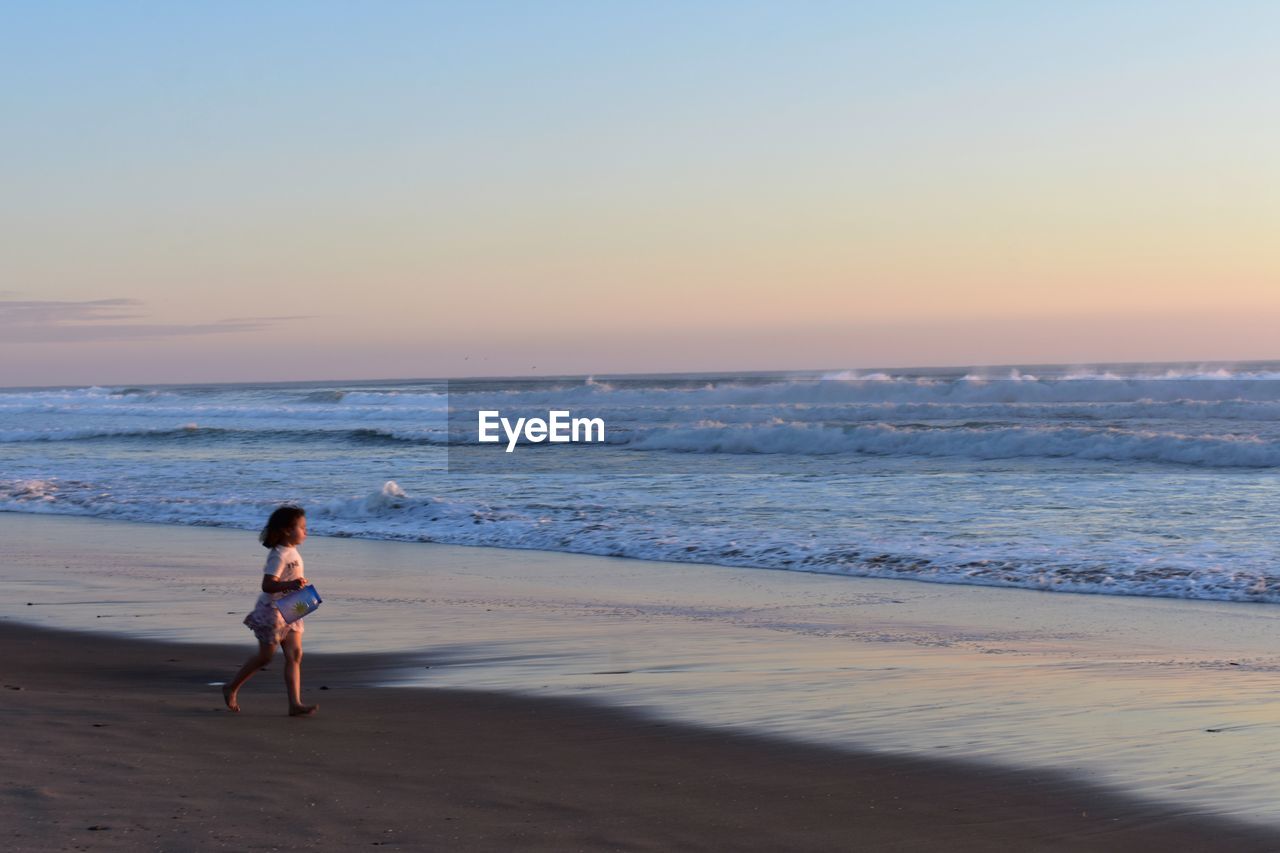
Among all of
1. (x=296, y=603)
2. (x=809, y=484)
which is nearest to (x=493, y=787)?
(x=296, y=603)

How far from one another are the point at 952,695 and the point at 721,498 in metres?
11.9

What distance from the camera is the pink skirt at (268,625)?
644 centimetres

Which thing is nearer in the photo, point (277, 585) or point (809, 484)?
point (277, 585)

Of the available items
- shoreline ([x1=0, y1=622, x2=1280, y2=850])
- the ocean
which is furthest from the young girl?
the ocean

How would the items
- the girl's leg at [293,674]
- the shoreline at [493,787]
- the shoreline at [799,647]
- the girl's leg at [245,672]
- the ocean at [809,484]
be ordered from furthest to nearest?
1. the ocean at [809,484]
2. the girl's leg at [245,672]
3. the girl's leg at [293,674]
4. the shoreline at [799,647]
5. the shoreline at [493,787]

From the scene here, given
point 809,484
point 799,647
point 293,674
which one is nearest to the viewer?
point 293,674

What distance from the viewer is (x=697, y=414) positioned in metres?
46.8

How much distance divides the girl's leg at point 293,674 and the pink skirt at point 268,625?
0.04m

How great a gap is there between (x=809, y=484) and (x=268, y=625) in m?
15.2

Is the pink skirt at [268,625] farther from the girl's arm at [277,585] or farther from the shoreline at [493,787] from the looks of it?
the shoreline at [493,787]

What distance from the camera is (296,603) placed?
648 cm

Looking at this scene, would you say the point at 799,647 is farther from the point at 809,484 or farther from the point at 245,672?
the point at 809,484

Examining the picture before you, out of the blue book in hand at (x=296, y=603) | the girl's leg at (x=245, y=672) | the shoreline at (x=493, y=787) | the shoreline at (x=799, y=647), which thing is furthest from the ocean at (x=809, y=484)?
the girl's leg at (x=245, y=672)

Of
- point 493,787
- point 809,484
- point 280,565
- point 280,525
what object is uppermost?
point 280,525
